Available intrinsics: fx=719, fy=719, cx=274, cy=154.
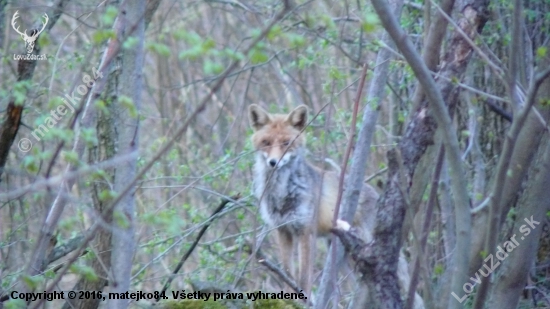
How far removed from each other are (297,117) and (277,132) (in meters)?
0.33

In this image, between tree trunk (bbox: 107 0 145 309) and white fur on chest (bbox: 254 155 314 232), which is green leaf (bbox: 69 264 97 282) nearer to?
tree trunk (bbox: 107 0 145 309)

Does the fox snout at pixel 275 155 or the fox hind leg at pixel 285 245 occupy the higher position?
the fox snout at pixel 275 155

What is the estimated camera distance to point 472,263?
555 centimetres

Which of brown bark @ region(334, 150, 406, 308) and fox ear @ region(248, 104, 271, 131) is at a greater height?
fox ear @ region(248, 104, 271, 131)

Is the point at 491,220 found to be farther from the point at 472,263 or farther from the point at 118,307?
the point at 118,307

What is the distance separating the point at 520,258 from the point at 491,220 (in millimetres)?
2113

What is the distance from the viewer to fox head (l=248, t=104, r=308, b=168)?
9125 millimetres

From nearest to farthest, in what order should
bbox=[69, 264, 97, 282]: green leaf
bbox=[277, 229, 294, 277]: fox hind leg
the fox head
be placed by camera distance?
bbox=[69, 264, 97, 282]: green leaf → bbox=[277, 229, 294, 277]: fox hind leg → the fox head

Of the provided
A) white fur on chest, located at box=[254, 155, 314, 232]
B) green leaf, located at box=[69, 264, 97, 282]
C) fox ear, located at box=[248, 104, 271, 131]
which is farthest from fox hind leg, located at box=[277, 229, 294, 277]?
green leaf, located at box=[69, 264, 97, 282]

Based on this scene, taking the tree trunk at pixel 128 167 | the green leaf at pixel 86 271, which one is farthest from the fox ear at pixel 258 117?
the green leaf at pixel 86 271

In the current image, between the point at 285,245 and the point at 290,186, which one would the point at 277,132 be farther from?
the point at 285,245

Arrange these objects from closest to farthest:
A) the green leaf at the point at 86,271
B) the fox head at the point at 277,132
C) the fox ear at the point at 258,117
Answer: the green leaf at the point at 86,271 < the fox head at the point at 277,132 < the fox ear at the point at 258,117

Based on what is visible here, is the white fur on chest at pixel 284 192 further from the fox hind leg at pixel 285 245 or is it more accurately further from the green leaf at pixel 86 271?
the green leaf at pixel 86 271

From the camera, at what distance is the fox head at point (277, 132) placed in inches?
359
